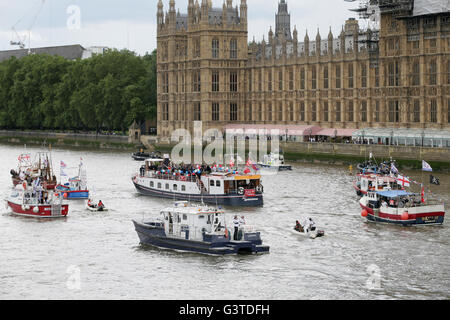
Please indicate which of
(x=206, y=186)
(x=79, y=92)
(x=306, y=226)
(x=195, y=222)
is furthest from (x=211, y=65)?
(x=195, y=222)

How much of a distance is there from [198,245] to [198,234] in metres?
0.91

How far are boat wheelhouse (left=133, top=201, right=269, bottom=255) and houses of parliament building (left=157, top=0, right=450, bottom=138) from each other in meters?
60.9

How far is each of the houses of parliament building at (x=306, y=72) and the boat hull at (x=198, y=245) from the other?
61.5 meters

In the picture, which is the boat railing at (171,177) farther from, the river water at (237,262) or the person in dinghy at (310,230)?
the person in dinghy at (310,230)

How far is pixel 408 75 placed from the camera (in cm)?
11288

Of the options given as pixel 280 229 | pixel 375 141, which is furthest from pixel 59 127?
pixel 280 229

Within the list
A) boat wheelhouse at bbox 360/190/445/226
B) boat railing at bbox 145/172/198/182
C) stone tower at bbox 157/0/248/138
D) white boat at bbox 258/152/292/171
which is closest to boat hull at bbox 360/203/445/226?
boat wheelhouse at bbox 360/190/445/226

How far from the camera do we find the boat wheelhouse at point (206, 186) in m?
74.4

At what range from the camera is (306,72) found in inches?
5167

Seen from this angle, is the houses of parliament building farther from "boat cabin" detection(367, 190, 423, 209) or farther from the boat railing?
"boat cabin" detection(367, 190, 423, 209)

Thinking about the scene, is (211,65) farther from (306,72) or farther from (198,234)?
(198,234)

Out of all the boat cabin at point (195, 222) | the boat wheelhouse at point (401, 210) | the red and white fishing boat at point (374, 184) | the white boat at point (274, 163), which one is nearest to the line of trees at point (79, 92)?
the white boat at point (274, 163)

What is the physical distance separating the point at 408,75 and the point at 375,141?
9.25 metres
